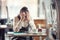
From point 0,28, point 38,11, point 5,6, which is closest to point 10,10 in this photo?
point 5,6

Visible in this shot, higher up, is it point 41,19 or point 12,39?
point 41,19

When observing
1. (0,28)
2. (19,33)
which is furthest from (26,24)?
(0,28)

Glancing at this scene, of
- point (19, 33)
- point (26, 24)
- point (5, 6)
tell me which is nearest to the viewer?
point (19, 33)

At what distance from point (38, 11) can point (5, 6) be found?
1320 mm

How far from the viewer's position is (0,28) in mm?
4340

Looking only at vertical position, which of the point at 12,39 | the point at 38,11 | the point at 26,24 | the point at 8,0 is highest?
the point at 8,0

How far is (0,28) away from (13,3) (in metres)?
1.69

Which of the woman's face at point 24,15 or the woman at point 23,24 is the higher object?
the woman's face at point 24,15

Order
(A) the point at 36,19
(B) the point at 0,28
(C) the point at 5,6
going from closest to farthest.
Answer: (B) the point at 0,28, (A) the point at 36,19, (C) the point at 5,6

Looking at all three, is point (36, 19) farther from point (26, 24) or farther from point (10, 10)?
point (26, 24)

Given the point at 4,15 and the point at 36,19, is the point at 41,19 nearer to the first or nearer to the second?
the point at 36,19

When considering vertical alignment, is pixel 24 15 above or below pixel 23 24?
above

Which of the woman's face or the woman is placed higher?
the woman's face

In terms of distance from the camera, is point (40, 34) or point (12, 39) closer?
point (40, 34)
